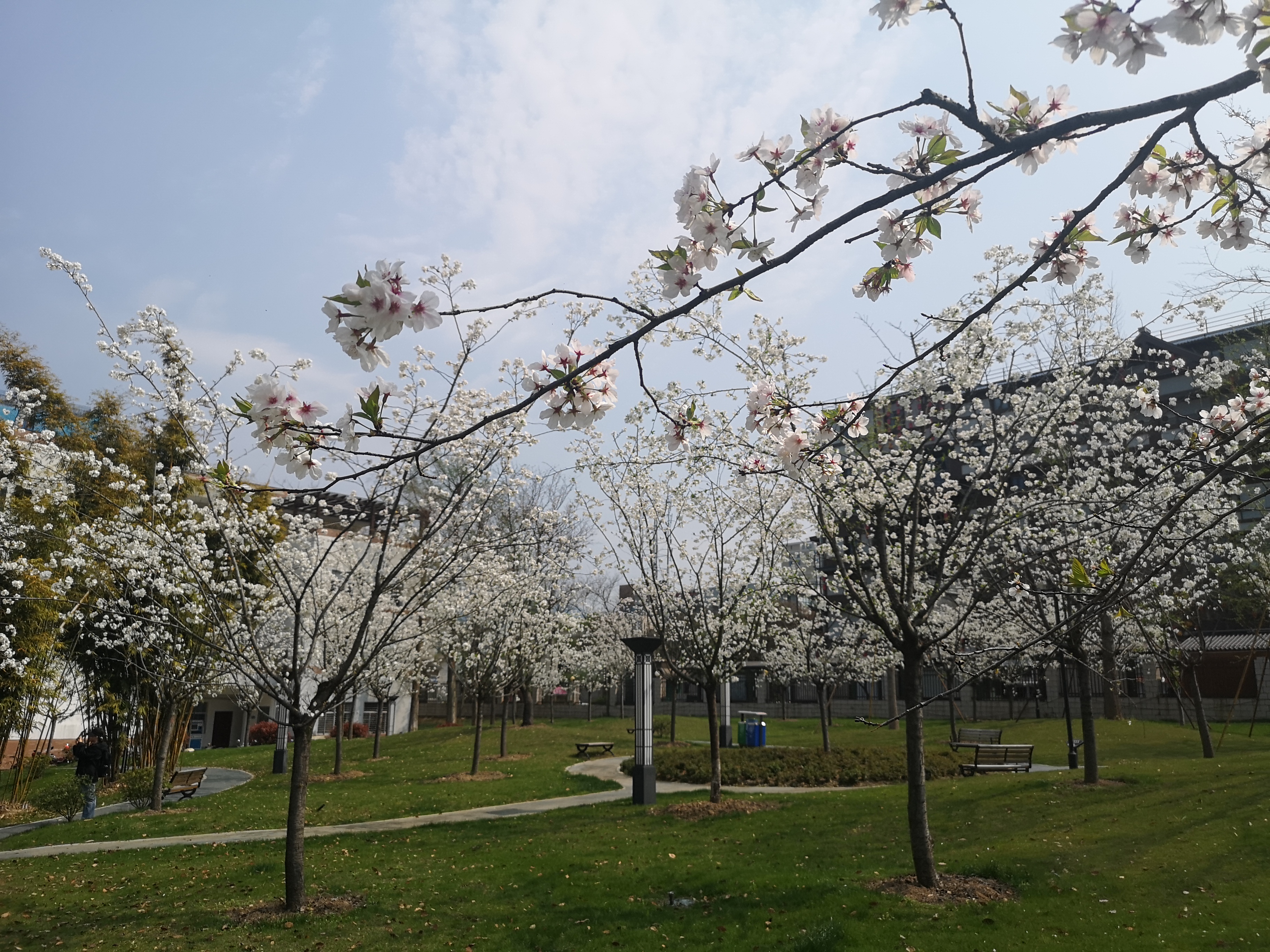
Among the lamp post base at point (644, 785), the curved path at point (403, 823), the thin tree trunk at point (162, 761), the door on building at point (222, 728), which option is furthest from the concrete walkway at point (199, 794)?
the door on building at point (222, 728)

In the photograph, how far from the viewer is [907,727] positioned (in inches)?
315

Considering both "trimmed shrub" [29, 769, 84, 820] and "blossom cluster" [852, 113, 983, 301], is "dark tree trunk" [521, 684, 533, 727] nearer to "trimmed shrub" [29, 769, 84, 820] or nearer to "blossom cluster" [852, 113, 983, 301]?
"trimmed shrub" [29, 769, 84, 820]

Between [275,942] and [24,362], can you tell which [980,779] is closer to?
[275,942]

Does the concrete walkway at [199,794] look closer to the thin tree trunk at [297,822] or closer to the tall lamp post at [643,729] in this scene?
the thin tree trunk at [297,822]

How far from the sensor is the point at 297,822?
7.92 metres

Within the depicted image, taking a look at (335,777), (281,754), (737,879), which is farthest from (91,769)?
(737,879)

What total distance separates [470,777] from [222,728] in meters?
22.0

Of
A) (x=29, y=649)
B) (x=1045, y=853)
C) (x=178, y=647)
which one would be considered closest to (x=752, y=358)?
(x=1045, y=853)

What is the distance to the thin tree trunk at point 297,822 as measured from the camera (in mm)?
7824

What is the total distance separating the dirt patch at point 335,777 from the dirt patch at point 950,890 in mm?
14446

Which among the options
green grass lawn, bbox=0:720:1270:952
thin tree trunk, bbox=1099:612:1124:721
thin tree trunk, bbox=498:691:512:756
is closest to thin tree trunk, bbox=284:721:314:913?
green grass lawn, bbox=0:720:1270:952

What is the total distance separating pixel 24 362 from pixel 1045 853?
24029mm

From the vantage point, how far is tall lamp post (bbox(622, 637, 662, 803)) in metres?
14.0

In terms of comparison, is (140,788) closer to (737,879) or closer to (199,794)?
(199,794)
